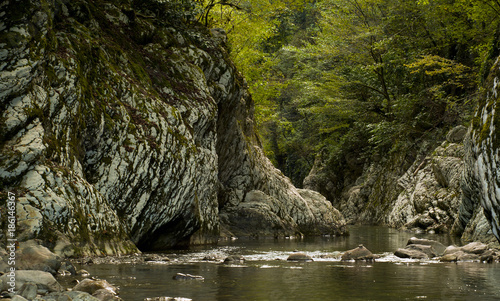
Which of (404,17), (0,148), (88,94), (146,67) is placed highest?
(404,17)

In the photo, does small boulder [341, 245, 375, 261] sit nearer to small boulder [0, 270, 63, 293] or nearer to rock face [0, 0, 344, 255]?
rock face [0, 0, 344, 255]

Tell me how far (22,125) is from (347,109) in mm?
28540

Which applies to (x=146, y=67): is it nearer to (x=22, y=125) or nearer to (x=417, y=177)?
(x=22, y=125)

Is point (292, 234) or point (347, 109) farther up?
point (347, 109)

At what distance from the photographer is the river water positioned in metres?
6.96

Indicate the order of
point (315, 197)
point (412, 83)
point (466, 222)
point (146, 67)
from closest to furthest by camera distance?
point (146, 67), point (466, 222), point (315, 197), point (412, 83)

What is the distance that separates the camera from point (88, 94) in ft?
41.3

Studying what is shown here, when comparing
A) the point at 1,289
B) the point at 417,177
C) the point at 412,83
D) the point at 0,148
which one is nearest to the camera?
the point at 1,289

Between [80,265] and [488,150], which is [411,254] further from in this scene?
[80,265]

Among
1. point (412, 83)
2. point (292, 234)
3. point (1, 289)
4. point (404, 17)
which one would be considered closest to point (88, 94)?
point (1, 289)

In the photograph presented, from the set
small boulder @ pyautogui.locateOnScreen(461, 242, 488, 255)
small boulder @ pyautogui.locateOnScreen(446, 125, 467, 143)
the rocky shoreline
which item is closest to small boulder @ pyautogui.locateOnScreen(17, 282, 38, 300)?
the rocky shoreline

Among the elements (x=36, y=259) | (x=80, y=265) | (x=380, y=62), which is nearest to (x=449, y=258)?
(x=80, y=265)

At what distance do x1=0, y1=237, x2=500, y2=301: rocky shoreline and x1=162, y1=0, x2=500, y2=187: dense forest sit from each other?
11.4 m

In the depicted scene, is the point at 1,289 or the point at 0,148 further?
the point at 0,148
